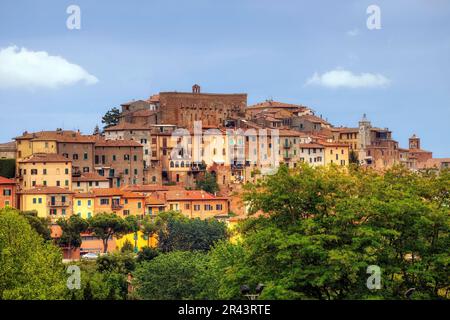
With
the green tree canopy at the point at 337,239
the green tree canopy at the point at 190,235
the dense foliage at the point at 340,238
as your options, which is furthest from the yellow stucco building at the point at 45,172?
the green tree canopy at the point at 337,239

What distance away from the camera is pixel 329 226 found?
27.1 metres

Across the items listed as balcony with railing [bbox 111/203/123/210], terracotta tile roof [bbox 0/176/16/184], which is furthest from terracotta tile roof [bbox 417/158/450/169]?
terracotta tile roof [bbox 0/176/16/184]

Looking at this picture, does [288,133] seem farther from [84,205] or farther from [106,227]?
[106,227]

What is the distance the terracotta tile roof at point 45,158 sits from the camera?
80562mm

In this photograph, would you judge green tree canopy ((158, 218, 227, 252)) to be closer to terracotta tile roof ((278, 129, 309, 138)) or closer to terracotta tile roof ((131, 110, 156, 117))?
terracotta tile roof ((278, 129, 309, 138))

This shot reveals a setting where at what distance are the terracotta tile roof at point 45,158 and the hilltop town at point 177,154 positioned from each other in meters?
0.16

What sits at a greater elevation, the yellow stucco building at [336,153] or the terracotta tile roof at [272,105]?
the terracotta tile roof at [272,105]

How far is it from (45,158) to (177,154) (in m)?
16.9

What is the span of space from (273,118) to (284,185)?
7752cm

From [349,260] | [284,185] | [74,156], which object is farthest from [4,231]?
[74,156]

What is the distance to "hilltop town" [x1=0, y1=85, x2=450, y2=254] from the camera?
77750mm

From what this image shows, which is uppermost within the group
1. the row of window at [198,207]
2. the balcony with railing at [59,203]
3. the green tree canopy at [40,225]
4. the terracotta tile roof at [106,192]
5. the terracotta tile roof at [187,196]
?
the terracotta tile roof at [106,192]

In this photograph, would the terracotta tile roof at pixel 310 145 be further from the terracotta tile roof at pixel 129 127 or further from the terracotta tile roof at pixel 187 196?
the terracotta tile roof at pixel 187 196
